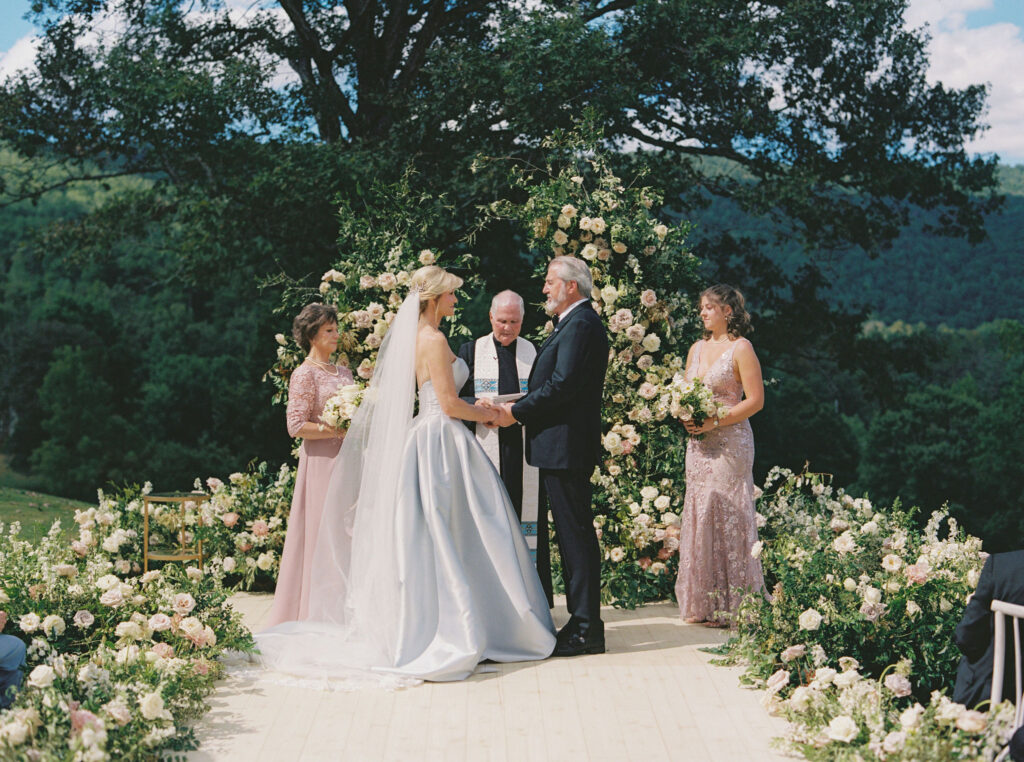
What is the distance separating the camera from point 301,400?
596cm

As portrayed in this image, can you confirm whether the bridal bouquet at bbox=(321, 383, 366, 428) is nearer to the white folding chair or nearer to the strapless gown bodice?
the strapless gown bodice

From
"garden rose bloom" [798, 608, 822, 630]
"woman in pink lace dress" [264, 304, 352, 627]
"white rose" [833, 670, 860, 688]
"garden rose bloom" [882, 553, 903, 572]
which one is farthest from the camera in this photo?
"woman in pink lace dress" [264, 304, 352, 627]

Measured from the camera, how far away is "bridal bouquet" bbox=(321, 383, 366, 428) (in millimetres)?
5688

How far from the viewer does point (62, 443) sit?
87.1 feet

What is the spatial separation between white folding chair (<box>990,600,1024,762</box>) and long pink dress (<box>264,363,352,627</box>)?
3.47 m

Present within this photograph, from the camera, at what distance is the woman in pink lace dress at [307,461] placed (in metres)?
5.93

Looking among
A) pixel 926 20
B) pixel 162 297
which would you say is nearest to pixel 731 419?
pixel 926 20

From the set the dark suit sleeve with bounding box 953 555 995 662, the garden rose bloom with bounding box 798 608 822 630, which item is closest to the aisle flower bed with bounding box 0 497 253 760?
the garden rose bloom with bounding box 798 608 822 630

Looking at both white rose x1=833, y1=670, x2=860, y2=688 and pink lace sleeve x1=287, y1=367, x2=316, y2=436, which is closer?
white rose x1=833, y1=670, x2=860, y2=688

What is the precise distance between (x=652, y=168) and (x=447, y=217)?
237cm

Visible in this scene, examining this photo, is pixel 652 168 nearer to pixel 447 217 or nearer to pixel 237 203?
pixel 447 217

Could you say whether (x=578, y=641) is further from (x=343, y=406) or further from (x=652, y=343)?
(x=652, y=343)

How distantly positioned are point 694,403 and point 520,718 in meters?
2.15

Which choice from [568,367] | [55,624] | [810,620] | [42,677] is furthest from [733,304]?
[42,677]
